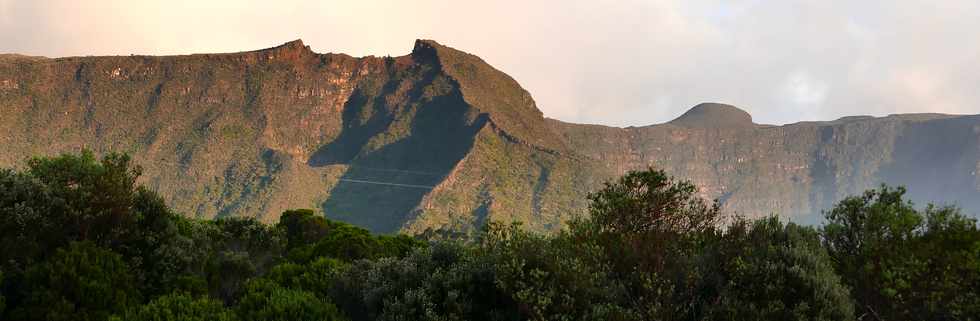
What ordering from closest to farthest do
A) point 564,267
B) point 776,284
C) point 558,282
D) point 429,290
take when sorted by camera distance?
point 776,284
point 558,282
point 564,267
point 429,290

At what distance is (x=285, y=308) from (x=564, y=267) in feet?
28.2

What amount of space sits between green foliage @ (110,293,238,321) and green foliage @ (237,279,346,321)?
0.71m

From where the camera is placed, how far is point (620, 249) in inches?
782

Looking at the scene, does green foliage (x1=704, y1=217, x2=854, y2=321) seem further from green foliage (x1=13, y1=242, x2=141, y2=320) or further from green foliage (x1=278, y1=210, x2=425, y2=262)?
green foliage (x1=278, y1=210, x2=425, y2=262)

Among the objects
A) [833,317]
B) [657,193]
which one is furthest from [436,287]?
[833,317]

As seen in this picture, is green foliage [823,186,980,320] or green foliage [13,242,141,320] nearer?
green foliage [823,186,980,320]

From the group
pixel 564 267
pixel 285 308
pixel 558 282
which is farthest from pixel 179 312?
pixel 564 267

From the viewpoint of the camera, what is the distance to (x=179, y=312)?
62.3 feet

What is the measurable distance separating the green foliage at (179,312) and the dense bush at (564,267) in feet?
0.22

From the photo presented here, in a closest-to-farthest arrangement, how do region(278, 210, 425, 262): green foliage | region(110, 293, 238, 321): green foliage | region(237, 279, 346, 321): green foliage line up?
region(110, 293, 238, 321): green foliage < region(237, 279, 346, 321): green foliage < region(278, 210, 425, 262): green foliage

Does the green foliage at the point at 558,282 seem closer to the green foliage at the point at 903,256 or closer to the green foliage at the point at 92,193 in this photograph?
the green foliage at the point at 903,256

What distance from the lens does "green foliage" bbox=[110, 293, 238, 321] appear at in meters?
18.4

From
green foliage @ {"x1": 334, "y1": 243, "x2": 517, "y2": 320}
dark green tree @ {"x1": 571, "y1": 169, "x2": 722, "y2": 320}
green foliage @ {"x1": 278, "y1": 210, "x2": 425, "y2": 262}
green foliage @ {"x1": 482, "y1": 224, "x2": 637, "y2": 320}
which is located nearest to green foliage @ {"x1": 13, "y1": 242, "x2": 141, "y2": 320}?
green foliage @ {"x1": 334, "y1": 243, "x2": 517, "y2": 320}

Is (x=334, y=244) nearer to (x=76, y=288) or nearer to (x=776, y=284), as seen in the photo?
(x=76, y=288)
